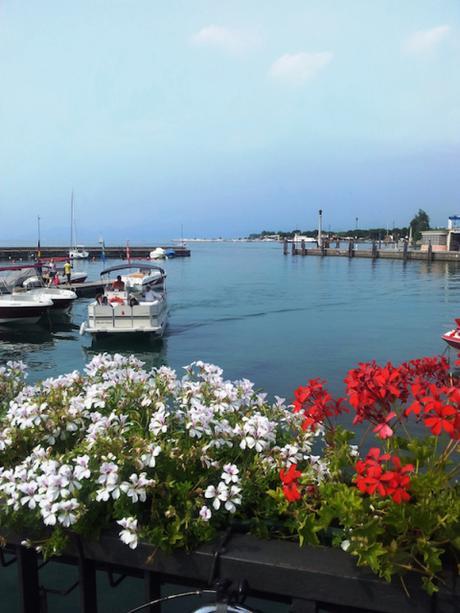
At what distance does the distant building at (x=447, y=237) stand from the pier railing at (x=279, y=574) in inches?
3698

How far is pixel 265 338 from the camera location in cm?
2498

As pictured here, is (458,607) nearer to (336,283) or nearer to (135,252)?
(336,283)

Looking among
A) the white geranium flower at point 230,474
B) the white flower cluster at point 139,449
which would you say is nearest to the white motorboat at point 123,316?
the white flower cluster at point 139,449

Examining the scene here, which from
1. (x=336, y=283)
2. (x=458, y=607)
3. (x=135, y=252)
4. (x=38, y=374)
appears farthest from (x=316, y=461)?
(x=135, y=252)

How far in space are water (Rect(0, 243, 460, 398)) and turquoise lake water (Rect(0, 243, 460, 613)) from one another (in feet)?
0.14

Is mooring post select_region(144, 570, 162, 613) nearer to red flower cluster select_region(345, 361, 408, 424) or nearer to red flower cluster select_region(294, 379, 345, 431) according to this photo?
red flower cluster select_region(294, 379, 345, 431)

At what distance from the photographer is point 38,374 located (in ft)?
61.7

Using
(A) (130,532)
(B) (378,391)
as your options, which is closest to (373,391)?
(B) (378,391)

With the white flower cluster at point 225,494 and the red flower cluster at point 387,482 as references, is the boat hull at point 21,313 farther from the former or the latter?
the red flower cluster at point 387,482

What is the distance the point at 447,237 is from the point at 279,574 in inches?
3779

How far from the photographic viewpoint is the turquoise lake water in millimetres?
16328

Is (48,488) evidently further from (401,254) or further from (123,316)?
(401,254)

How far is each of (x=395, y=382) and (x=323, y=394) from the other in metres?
0.35

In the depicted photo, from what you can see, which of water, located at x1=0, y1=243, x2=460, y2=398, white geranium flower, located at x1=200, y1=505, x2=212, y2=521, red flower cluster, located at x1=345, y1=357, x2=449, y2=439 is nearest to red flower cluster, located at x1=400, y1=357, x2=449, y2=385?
red flower cluster, located at x1=345, y1=357, x2=449, y2=439
